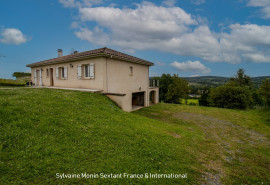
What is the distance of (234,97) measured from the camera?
26922mm

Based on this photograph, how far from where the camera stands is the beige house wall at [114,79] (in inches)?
480

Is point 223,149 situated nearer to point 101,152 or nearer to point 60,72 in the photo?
point 101,152

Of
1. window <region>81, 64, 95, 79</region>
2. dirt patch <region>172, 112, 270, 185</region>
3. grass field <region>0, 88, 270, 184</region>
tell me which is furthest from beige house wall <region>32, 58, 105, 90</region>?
dirt patch <region>172, 112, 270, 185</region>

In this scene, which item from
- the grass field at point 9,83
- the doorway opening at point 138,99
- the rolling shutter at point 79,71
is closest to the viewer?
the rolling shutter at point 79,71

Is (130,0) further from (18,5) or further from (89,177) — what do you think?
(89,177)

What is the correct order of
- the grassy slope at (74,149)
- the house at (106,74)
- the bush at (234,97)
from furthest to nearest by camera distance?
the bush at (234,97) < the house at (106,74) < the grassy slope at (74,149)

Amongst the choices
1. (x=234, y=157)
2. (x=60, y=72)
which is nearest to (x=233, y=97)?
(x=234, y=157)

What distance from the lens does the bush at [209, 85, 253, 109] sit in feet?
85.5

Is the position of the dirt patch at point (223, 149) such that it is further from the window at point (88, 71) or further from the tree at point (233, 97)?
the tree at point (233, 97)

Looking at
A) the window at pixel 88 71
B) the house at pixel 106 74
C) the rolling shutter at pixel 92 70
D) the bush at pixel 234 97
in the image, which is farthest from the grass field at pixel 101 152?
the bush at pixel 234 97

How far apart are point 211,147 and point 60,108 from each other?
7.60m

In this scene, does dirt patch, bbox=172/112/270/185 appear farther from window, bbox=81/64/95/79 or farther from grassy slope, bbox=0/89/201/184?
window, bbox=81/64/95/79

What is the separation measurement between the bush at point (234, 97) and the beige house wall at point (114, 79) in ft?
67.2

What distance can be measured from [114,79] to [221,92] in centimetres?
2693
